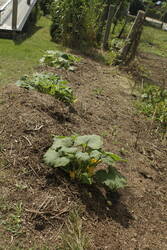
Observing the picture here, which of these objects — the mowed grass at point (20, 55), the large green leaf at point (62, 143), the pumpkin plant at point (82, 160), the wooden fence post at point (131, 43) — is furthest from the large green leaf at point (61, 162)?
the wooden fence post at point (131, 43)

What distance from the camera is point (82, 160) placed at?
8.73 feet

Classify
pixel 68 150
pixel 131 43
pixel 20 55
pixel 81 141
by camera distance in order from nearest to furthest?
1. pixel 68 150
2. pixel 81 141
3. pixel 20 55
4. pixel 131 43

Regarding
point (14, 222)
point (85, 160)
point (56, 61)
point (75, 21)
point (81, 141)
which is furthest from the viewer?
point (75, 21)

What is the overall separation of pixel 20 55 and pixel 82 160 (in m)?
4.57

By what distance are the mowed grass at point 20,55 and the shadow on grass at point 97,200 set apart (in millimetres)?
2529

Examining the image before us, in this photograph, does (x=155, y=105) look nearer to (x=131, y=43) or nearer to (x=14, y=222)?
(x=131, y=43)

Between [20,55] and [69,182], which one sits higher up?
[69,182]

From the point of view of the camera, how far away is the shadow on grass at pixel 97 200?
2543 millimetres

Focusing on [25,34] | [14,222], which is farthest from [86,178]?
[25,34]

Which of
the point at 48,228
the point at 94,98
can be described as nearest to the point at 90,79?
A: the point at 94,98

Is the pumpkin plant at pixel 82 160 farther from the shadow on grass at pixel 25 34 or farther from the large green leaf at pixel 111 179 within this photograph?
the shadow on grass at pixel 25 34

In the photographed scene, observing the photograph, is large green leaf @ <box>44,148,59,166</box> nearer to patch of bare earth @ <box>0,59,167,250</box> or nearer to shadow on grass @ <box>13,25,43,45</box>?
patch of bare earth @ <box>0,59,167,250</box>

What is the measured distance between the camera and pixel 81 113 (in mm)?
4363

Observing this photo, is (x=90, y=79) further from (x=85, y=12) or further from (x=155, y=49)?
(x=155, y=49)
